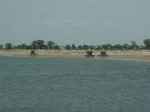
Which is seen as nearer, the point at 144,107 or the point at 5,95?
the point at 144,107

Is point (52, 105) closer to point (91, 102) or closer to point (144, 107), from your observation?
point (91, 102)

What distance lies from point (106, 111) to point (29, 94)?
11.1 m

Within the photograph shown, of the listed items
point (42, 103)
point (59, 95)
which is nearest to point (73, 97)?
point (59, 95)

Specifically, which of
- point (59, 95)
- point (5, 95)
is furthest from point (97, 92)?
point (5, 95)

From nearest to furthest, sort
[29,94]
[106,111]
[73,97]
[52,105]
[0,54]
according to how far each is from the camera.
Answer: [106,111] → [52,105] → [73,97] → [29,94] → [0,54]

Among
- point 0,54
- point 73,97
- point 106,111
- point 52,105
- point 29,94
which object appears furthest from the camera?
point 0,54

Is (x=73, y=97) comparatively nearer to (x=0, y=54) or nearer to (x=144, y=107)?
(x=144, y=107)

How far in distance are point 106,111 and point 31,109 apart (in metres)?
5.09

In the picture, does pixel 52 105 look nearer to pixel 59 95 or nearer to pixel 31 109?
pixel 31 109

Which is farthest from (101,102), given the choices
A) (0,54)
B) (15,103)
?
(0,54)

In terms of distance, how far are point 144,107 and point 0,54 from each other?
174778 mm

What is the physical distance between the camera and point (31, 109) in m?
25.2

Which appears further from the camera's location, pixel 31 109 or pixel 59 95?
pixel 59 95

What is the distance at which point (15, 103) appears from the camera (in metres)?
27.9
